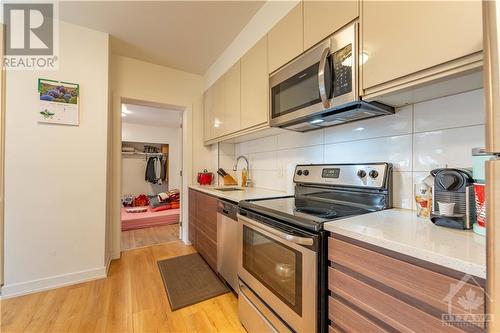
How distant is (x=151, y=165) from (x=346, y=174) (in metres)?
5.72

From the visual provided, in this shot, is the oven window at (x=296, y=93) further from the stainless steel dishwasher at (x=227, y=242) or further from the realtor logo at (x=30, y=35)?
the realtor logo at (x=30, y=35)

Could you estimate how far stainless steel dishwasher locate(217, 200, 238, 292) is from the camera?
1.58 m

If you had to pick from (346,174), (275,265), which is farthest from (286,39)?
(275,265)

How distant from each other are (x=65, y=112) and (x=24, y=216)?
99cm

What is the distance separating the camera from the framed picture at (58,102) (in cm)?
186

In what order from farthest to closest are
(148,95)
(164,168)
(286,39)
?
1. (164,168)
2. (148,95)
3. (286,39)

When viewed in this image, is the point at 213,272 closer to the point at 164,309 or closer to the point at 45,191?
the point at 164,309

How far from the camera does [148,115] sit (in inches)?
183

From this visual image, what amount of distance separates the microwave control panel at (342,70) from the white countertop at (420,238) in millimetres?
637

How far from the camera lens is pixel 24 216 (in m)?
1.80

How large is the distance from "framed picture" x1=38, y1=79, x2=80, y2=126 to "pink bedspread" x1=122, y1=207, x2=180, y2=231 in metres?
2.28

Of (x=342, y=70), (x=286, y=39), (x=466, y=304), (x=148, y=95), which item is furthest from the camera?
(x=148, y=95)

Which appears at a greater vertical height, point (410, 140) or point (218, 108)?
point (218, 108)

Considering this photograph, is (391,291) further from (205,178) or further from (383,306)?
(205,178)
